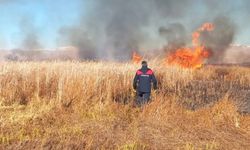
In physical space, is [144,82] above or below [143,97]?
above

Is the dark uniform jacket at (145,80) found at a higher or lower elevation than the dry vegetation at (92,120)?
higher

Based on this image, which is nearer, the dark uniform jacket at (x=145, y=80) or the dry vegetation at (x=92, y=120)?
the dry vegetation at (x=92, y=120)

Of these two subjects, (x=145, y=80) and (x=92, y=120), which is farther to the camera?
(x=145, y=80)

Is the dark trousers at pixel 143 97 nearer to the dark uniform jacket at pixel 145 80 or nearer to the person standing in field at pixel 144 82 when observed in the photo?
the person standing in field at pixel 144 82

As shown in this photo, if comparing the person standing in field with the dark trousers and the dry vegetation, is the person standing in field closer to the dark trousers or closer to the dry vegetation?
the dark trousers

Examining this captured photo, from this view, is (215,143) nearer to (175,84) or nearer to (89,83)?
(89,83)

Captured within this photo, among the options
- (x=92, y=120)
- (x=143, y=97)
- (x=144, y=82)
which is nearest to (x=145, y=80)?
(x=144, y=82)

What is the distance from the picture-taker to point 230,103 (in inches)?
476

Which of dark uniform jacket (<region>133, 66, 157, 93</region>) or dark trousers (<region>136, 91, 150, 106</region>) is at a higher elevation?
dark uniform jacket (<region>133, 66, 157, 93</region>)

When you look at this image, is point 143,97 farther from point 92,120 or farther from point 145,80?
point 92,120

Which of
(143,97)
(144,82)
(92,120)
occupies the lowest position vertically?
(92,120)

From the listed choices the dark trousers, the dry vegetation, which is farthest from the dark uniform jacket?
the dry vegetation

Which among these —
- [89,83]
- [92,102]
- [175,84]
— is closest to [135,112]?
[92,102]

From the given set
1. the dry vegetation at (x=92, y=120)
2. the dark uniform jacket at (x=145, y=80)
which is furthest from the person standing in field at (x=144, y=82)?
the dry vegetation at (x=92, y=120)
